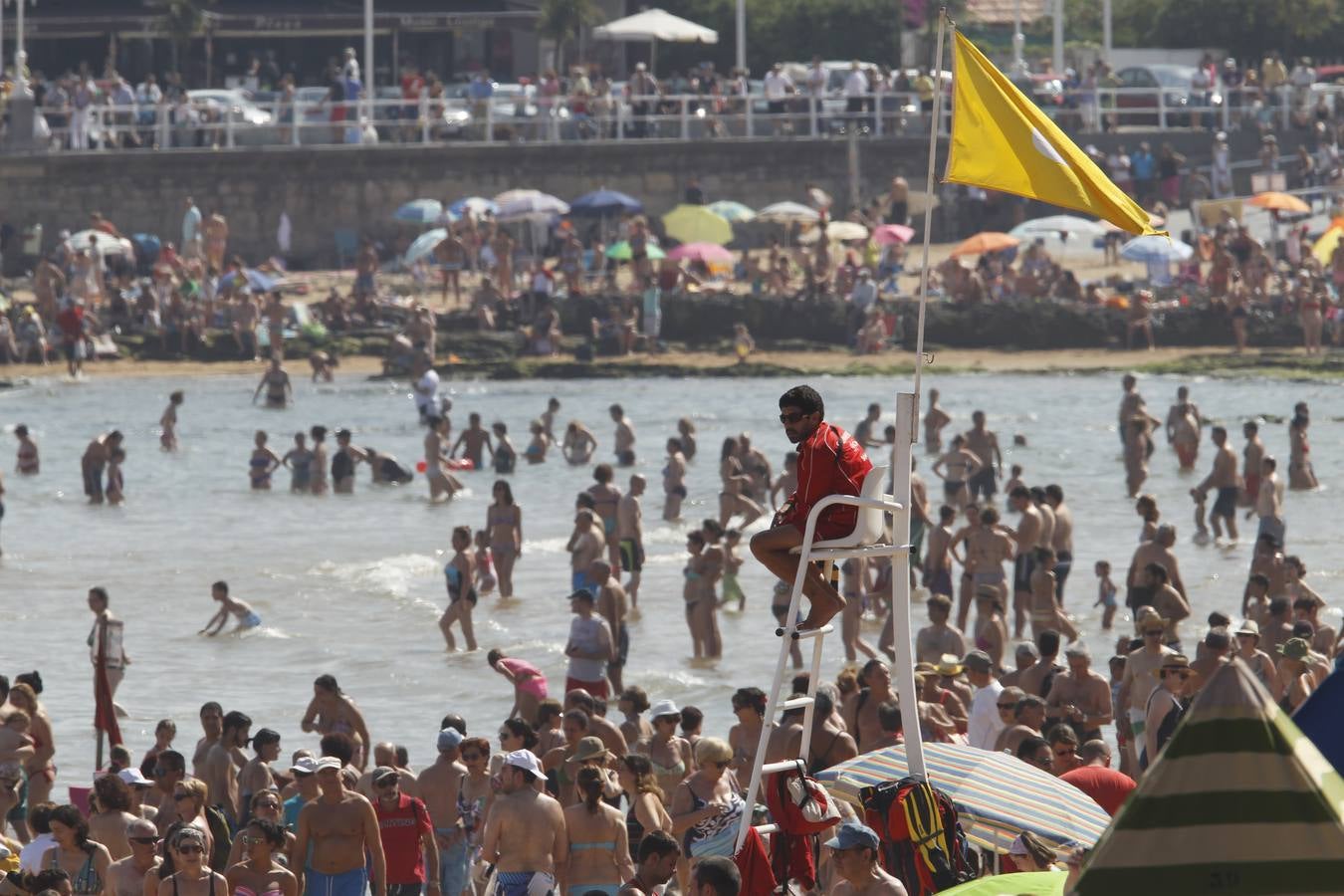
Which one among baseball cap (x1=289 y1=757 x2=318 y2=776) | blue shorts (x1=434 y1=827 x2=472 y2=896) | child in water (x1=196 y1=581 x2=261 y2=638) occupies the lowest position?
child in water (x1=196 y1=581 x2=261 y2=638)

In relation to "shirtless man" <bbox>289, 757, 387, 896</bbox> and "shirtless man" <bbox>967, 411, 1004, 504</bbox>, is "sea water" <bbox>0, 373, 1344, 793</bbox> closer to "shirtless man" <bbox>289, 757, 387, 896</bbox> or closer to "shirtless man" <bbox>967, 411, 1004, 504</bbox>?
"shirtless man" <bbox>967, 411, 1004, 504</bbox>

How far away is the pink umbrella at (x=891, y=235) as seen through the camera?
3669cm

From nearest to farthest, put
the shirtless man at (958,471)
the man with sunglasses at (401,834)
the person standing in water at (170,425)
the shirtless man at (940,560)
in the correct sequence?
1. the man with sunglasses at (401,834)
2. the shirtless man at (940,560)
3. the shirtless man at (958,471)
4. the person standing in water at (170,425)

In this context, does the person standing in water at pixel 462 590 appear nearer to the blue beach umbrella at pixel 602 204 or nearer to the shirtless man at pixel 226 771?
the shirtless man at pixel 226 771

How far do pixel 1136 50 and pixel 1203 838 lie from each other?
152 feet

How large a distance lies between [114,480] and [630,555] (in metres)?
8.91

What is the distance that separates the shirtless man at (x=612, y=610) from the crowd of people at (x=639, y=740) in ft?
0.06

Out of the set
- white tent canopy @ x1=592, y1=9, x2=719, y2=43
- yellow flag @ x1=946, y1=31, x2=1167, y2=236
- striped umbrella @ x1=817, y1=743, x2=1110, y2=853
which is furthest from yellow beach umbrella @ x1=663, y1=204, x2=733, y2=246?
yellow flag @ x1=946, y1=31, x2=1167, y2=236

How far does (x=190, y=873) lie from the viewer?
7.93 metres

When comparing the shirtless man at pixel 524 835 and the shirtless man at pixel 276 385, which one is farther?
the shirtless man at pixel 276 385

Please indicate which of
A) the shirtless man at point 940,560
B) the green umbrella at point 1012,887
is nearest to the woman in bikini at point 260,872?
the green umbrella at point 1012,887

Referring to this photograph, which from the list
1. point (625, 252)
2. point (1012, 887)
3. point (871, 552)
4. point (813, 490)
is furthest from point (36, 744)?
point (625, 252)

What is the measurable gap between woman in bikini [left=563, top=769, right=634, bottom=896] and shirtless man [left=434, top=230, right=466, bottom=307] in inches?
1095

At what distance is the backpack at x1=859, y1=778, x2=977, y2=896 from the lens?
22.6 feet
